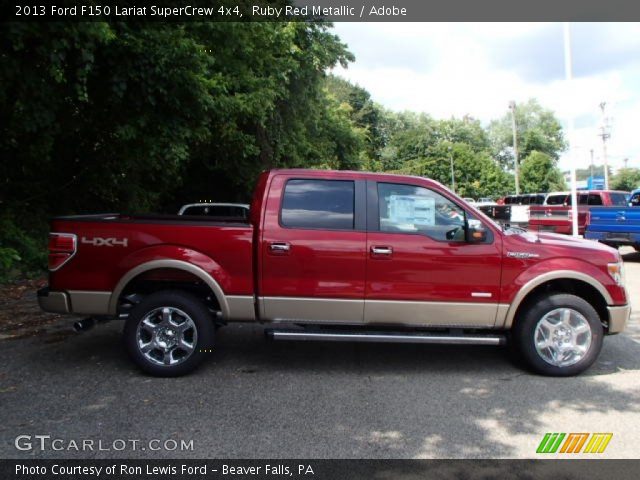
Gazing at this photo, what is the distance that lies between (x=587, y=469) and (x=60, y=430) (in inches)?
146

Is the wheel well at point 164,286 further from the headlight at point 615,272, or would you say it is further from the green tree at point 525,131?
the green tree at point 525,131

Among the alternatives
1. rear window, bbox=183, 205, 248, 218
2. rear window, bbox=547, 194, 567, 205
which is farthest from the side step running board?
rear window, bbox=547, 194, 567, 205

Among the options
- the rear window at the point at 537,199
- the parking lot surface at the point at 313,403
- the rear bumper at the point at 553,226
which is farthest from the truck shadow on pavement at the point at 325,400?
the rear window at the point at 537,199

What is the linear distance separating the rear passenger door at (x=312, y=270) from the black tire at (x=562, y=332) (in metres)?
1.63

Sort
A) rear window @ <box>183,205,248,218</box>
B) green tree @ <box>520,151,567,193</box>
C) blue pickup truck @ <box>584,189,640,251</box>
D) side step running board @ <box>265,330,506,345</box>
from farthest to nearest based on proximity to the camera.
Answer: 1. green tree @ <box>520,151,567,193</box>
2. blue pickup truck @ <box>584,189,640,251</box>
3. rear window @ <box>183,205,248,218</box>
4. side step running board @ <box>265,330,506,345</box>

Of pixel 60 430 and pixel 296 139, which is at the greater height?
pixel 296 139

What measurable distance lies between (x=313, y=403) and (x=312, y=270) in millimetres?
1241

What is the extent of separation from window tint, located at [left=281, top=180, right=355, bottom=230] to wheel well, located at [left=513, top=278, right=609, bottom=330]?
1916 mm

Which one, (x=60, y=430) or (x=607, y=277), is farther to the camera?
(x=607, y=277)

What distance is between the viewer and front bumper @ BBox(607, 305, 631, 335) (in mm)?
5113

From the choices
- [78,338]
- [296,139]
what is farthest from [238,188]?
[78,338]

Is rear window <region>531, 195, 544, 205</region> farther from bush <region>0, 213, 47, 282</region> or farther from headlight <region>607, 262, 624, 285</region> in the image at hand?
bush <region>0, 213, 47, 282</region>

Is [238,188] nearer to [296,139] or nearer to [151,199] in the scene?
[296,139]

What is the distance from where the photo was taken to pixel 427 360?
18.5 feet
